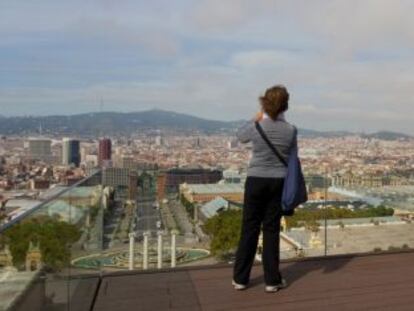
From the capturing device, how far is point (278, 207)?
9.70 feet

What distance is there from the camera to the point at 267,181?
2.90 meters

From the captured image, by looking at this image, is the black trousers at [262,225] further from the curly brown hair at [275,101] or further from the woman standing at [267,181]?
the curly brown hair at [275,101]

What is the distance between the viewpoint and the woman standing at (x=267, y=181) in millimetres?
2891

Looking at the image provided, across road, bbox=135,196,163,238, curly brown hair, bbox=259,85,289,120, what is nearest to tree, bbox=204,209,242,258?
road, bbox=135,196,163,238

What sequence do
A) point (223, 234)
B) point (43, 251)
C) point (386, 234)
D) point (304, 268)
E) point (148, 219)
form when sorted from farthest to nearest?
point (148, 219)
point (223, 234)
point (386, 234)
point (304, 268)
point (43, 251)

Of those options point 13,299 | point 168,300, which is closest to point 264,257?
point 168,300

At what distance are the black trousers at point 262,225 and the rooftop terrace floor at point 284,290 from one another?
0.39 ft

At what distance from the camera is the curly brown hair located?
2861 mm

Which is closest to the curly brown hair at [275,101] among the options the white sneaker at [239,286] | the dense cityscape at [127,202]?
the dense cityscape at [127,202]

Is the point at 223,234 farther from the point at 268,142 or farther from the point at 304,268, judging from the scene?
the point at 268,142

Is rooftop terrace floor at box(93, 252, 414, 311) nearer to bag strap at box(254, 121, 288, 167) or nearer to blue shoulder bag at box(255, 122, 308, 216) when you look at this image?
blue shoulder bag at box(255, 122, 308, 216)

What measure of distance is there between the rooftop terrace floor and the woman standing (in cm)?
20

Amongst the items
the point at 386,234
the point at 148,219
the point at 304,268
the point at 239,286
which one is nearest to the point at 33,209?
the point at 239,286

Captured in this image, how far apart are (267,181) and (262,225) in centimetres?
26
